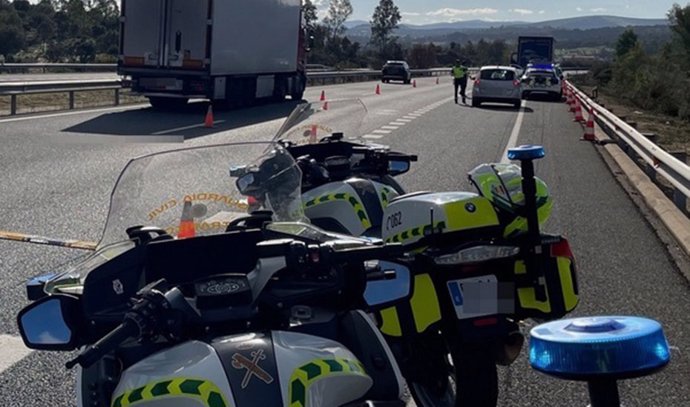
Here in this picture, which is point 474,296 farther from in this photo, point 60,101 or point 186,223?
point 60,101

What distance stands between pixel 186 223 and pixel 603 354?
215cm

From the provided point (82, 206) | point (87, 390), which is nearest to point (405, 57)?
point (82, 206)

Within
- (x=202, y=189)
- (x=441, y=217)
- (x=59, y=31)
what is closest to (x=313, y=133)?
(x=441, y=217)

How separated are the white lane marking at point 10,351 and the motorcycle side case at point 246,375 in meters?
3.12

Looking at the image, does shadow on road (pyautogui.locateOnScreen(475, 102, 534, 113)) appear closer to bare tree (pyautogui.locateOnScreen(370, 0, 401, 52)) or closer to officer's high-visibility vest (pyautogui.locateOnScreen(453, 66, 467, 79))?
officer's high-visibility vest (pyautogui.locateOnScreen(453, 66, 467, 79))

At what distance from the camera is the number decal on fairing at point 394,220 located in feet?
14.7

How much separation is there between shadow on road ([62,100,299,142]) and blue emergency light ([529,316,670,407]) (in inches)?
664

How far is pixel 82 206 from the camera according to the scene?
1091 cm

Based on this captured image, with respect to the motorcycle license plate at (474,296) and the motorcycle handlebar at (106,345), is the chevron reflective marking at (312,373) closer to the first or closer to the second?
the motorcycle handlebar at (106,345)

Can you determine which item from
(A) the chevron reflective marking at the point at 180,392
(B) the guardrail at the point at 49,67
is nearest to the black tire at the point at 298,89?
(B) the guardrail at the point at 49,67

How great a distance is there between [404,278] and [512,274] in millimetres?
1162

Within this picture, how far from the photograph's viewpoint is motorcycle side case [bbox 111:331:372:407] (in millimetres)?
2406

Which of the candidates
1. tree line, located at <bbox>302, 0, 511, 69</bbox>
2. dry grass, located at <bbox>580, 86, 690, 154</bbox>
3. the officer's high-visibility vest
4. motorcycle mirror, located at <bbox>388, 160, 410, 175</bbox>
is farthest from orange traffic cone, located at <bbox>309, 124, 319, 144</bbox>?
tree line, located at <bbox>302, 0, 511, 69</bbox>

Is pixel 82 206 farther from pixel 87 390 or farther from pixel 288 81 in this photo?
pixel 288 81
